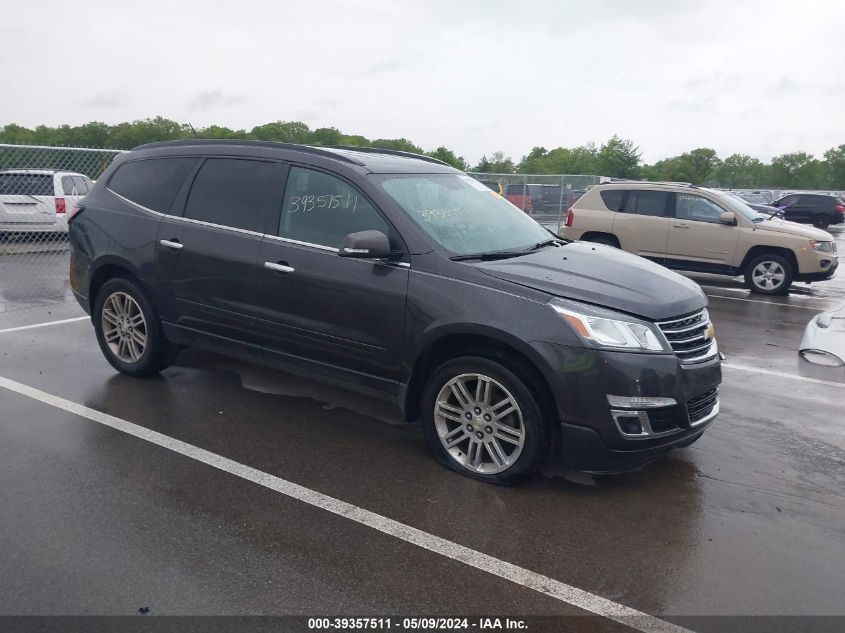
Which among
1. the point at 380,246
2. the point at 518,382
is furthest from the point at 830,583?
the point at 380,246

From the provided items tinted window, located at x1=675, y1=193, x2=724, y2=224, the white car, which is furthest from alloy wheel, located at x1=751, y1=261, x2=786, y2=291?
the white car

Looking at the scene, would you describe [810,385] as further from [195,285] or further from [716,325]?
[195,285]

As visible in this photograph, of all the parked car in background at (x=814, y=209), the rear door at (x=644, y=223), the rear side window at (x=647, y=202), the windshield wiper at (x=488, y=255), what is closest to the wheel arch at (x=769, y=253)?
the rear door at (x=644, y=223)

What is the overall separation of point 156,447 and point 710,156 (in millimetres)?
89934

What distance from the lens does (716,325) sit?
9.16 meters

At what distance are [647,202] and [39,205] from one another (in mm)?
11729

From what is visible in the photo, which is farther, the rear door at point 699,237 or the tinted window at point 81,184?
the tinted window at point 81,184

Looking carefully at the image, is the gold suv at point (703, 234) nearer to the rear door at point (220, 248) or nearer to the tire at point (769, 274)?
the tire at point (769, 274)

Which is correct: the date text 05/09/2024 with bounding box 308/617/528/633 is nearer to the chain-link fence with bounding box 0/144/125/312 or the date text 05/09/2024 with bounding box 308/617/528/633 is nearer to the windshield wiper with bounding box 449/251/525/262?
the windshield wiper with bounding box 449/251/525/262

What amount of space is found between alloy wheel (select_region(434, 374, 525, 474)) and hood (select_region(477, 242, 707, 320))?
65cm

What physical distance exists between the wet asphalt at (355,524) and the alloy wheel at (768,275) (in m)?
6.63

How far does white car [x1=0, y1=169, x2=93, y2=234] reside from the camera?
A: 14.0m

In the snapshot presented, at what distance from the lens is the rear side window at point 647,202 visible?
12531mm

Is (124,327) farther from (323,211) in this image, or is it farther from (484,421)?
(484,421)
